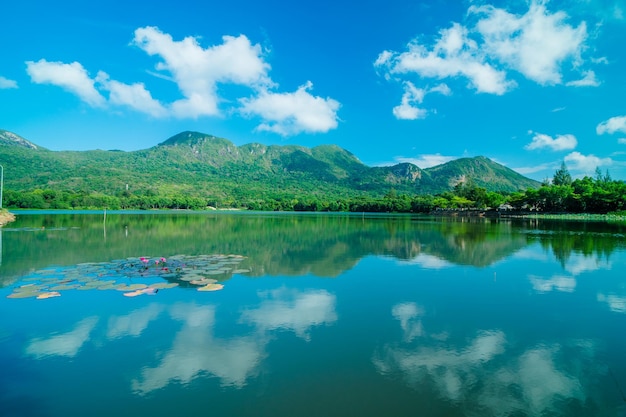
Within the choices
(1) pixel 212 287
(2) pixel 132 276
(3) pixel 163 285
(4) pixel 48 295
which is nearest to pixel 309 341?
(1) pixel 212 287

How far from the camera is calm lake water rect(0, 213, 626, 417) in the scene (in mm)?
6203

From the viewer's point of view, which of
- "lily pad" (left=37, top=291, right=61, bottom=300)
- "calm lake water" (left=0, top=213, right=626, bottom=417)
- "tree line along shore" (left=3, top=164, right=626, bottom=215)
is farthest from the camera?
"tree line along shore" (left=3, top=164, right=626, bottom=215)

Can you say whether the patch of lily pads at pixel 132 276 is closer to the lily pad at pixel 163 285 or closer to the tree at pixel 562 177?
the lily pad at pixel 163 285

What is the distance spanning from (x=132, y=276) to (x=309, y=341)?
1061 cm

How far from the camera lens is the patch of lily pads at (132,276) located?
13445mm

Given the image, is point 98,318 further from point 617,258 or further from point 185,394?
point 617,258

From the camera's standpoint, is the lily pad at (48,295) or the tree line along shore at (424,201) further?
the tree line along shore at (424,201)

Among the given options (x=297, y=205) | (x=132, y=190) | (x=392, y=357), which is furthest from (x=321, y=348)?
(x=132, y=190)

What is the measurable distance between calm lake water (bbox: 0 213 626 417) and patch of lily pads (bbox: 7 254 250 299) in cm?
11

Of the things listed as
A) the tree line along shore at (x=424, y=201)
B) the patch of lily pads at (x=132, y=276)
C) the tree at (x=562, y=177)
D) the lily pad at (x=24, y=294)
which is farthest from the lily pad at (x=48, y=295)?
the tree at (x=562, y=177)

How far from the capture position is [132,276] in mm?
15906

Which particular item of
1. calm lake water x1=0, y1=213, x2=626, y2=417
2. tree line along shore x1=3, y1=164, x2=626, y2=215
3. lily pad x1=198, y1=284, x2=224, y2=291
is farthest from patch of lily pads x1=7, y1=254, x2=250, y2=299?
tree line along shore x1=3, y1=164, x2=626, y2=215

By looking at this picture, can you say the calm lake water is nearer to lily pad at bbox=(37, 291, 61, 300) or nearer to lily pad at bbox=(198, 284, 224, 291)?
lily pad at bbox=(37, 291, 61, 300)

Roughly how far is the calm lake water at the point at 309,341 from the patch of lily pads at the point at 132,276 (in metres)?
0.11
